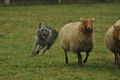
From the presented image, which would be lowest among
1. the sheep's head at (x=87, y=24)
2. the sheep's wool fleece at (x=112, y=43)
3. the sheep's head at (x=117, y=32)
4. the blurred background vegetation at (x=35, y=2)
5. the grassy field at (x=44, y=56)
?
the grassy field at (x=44, y=56)

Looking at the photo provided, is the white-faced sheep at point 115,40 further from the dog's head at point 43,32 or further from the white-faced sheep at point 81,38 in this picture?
the dog's head at point 43,32

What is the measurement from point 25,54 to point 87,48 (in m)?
3.69

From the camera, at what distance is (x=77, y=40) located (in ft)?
40.9

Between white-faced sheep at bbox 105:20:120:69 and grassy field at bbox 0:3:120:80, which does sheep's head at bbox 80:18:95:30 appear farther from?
grassy field at bbox 0:3:120:80

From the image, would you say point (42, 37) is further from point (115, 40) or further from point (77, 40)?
point (115, 40)

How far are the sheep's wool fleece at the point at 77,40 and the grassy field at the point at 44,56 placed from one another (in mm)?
615

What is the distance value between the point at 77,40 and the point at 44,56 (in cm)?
295

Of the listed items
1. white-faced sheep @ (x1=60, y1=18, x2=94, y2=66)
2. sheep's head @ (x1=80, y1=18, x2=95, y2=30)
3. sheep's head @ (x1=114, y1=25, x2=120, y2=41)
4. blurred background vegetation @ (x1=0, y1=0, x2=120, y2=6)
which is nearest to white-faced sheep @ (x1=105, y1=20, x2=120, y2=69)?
sheep's head @ (x1=114, y1=25, x2=120, y2=41)

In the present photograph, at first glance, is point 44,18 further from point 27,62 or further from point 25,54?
point 27,62

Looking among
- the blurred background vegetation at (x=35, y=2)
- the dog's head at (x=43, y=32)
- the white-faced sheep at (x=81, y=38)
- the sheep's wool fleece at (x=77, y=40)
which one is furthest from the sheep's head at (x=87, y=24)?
the blurred background vegetation at (x=35, y=2)

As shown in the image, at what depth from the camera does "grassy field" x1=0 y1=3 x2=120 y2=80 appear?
11005mm

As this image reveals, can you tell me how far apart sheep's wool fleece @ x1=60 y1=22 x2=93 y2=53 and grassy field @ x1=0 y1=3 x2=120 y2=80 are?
0.62m

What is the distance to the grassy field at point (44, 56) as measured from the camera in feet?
36.1

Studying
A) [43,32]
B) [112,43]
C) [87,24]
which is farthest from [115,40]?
[43,32]
